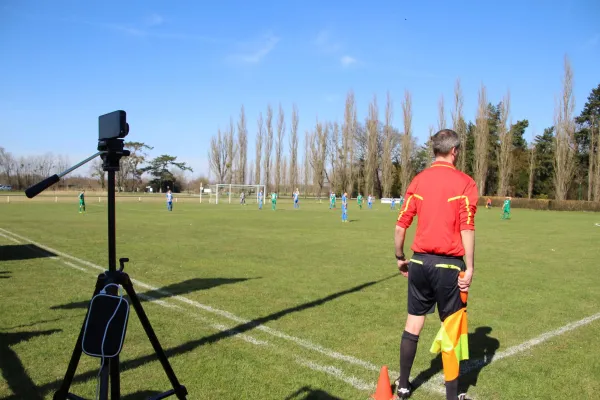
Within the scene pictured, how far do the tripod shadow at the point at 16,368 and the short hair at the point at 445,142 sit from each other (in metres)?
3.74

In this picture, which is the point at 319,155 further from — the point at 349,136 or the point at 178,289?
the point at 178,289

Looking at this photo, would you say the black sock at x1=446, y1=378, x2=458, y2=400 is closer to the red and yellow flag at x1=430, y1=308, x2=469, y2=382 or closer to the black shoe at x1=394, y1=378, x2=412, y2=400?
the red and yellow flag at x1=430, y1=308, x2=469, y2=382

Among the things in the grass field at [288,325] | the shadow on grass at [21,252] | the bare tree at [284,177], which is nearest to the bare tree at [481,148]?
the bare tree at [284,177]

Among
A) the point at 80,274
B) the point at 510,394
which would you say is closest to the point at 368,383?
the point at 510,394

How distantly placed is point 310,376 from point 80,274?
632 centimetres

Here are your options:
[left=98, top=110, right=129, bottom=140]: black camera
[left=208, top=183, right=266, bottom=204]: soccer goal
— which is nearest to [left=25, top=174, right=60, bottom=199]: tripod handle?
[left=98, top=110, right=129, bottom=140]: black camera

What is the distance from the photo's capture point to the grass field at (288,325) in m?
3.77

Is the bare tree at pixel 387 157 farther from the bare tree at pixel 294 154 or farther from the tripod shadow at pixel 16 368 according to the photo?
the tripod shadow at pixel 16 368

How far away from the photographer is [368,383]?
377cm

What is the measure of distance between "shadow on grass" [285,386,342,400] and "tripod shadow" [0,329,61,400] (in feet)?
6.66

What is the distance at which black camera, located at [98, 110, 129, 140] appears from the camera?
8.48 ft

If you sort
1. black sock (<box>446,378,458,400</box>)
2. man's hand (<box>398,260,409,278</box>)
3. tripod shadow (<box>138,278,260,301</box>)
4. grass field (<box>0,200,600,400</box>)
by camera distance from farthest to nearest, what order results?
tripod shadow (<box>138,278,260,301</box>), grass field (<box>0,200,600,400</box>), man's hand (<box>398,260,409,278</box>), black sock (<box>446,378,458,400</box>)

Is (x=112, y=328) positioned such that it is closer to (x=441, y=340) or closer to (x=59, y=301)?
(x=441, y=340)

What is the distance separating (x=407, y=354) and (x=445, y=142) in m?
1.75
